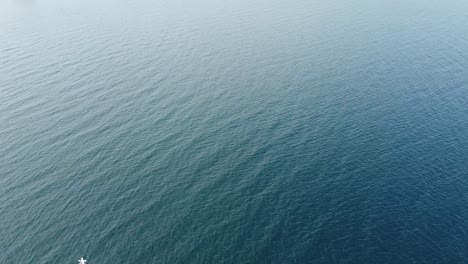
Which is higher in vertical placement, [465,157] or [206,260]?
[206,260]

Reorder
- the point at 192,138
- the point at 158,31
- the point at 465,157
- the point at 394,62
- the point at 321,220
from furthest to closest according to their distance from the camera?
1. the point at 158,31
2. the point at 394,62
3. the point at 192,138
4. the point at 465,157
5. the point at 321,220

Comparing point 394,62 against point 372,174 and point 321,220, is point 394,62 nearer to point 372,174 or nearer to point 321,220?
point 372,174

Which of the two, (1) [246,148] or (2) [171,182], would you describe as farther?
(1) [246,148]

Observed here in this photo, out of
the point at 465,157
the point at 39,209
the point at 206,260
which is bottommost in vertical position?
the point at 465,157

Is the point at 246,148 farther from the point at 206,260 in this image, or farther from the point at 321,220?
the point at 206,260

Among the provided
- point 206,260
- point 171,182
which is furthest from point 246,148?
point 206,260

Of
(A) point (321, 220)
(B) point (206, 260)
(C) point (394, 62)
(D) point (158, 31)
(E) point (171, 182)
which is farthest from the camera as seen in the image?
(D) point (158, 31)

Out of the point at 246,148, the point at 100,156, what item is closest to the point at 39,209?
the point at 100,156
